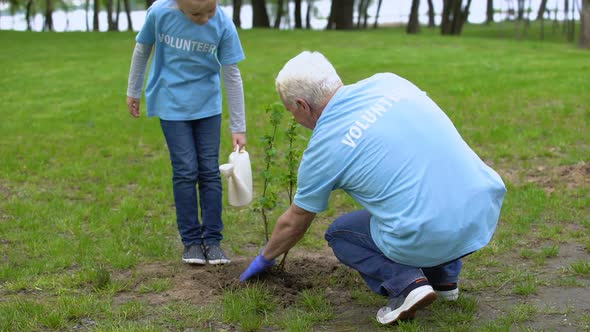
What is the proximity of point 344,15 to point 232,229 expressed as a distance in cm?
2678

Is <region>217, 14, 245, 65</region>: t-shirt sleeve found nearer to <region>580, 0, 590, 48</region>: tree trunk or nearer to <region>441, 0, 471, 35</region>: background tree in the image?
<region>580, 0, 590, 48</region>: tree trunk

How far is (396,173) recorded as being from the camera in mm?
3338

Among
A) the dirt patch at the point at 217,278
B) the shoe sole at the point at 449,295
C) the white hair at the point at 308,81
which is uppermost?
the white hair at the point at 308,81

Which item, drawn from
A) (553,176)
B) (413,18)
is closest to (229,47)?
(553,176)

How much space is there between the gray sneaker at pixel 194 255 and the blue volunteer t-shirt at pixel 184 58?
33.5 inches

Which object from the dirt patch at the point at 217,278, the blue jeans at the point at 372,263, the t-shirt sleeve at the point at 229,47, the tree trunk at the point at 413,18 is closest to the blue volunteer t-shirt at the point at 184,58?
the t-shirt sleeve at the point at 229,47

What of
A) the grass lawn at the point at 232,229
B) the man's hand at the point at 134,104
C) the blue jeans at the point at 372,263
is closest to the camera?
the blue jeans at the point at 372,263


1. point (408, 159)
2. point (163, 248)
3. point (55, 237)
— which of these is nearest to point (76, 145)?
point (55, 237)

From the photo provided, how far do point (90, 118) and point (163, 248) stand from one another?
590cm

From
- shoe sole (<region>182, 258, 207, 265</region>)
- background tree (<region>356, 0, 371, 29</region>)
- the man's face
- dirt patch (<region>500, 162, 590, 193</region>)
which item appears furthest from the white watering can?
background tree (<region>356, 0, 371, 29</region>)

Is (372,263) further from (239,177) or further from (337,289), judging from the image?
(239,177)

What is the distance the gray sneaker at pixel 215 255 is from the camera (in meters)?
4.78

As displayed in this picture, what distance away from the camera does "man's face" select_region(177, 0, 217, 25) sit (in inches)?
172

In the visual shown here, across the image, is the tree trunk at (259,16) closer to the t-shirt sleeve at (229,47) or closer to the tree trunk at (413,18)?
the tree trunk at (413,18)
